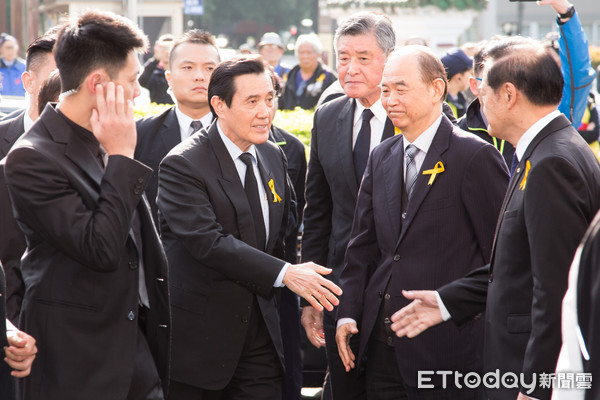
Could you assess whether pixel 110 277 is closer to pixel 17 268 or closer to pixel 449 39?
pixel 17 268

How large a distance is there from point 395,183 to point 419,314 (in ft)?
2.24

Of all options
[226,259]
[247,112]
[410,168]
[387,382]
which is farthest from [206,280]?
[410,168]

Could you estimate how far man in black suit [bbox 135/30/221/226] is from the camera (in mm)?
5660

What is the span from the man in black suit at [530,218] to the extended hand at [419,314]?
0.01 metres

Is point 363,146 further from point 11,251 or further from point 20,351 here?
point 20,351

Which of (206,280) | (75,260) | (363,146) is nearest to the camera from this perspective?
(75,260)

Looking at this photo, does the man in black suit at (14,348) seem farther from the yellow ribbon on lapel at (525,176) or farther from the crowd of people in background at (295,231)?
the yellow ribbon on lapel at (525,176)

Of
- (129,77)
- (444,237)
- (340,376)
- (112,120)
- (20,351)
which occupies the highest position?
(129,77)

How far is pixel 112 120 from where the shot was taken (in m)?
3.16

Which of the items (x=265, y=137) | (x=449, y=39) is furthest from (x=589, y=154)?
(x=449, y=39)

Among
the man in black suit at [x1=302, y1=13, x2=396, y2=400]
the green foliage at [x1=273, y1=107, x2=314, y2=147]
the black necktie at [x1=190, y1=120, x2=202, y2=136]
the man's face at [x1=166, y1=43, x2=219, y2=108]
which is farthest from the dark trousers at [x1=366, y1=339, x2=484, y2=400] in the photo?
the green foliage at [x1=273, y1=107, x2=314, y2=147]

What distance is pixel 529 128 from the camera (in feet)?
11.8

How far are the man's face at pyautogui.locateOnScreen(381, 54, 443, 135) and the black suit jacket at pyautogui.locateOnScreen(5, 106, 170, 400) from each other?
1569 mm

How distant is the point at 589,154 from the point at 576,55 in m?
2.81
